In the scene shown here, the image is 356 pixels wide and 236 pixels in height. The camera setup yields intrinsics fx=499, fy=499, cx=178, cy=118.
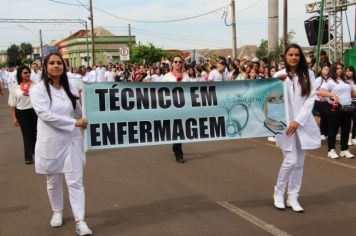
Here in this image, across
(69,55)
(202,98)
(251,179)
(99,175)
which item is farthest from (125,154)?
(69,55)

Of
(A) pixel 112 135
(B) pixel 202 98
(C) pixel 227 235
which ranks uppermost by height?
(B) pixel 202 98

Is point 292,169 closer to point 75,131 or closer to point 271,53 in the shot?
point 75,131

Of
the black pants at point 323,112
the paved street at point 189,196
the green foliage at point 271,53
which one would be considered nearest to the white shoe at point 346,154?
the paved street at point 189,196

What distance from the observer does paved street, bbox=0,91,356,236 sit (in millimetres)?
5230

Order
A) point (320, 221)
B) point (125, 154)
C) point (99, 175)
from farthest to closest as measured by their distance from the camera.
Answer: point (125, 154), point (99, 175), point (320, 221)

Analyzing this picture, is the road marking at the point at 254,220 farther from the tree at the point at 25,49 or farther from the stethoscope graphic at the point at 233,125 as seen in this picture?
the tree at the point at 25,49

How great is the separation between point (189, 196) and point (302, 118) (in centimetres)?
183

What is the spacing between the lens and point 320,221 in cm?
531

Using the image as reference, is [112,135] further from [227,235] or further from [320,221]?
[320,221]

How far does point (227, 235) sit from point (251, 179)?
8.01 feet

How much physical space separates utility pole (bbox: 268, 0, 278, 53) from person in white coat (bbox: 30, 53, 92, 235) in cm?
2375

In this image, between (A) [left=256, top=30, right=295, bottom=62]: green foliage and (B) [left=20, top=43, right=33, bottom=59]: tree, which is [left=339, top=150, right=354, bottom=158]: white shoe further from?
(B) [left=20, top=43, right=33, bottom=59]: tree

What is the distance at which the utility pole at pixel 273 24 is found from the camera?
27473mm

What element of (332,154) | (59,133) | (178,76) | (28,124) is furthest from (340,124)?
(59,133)
